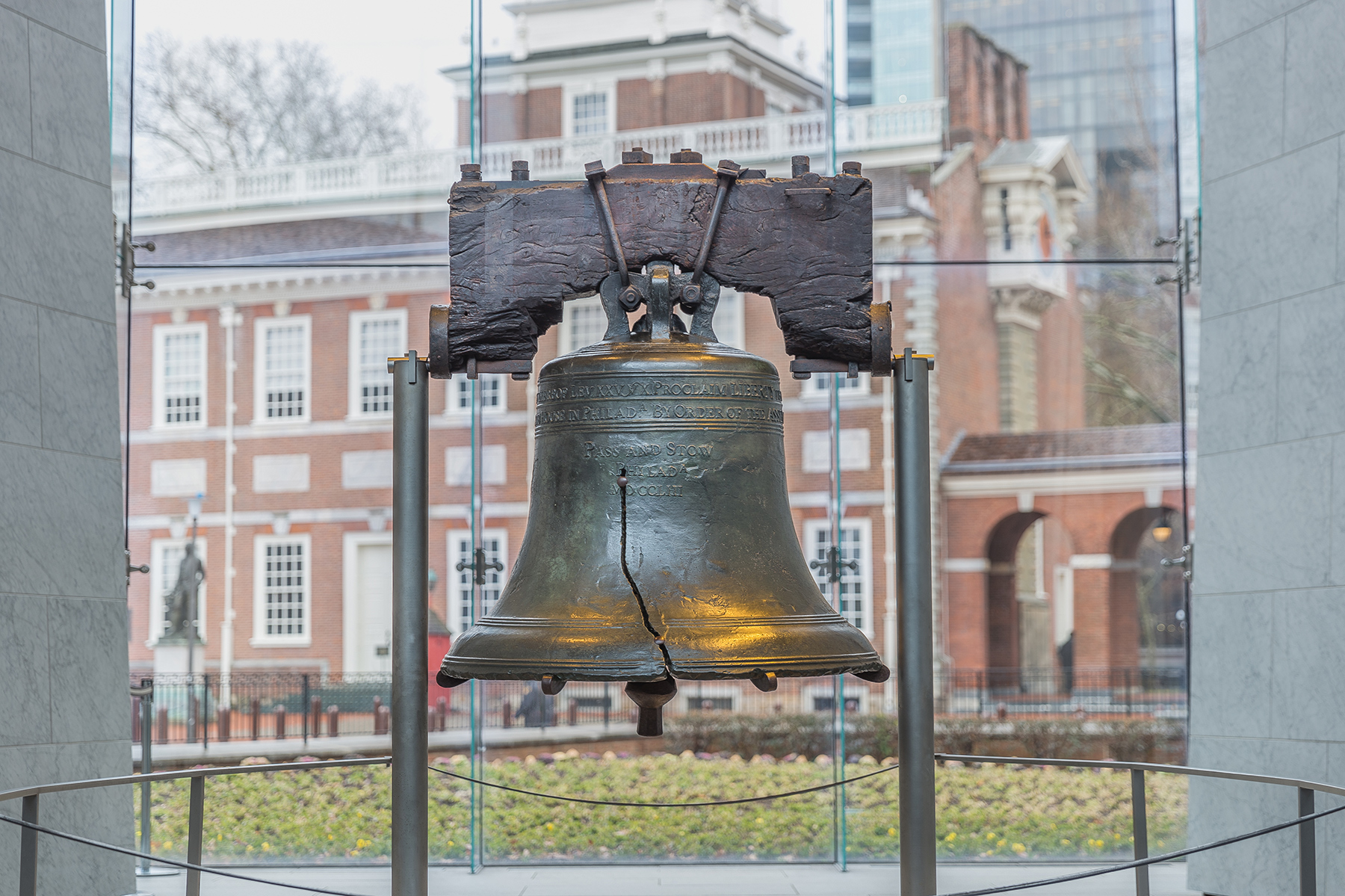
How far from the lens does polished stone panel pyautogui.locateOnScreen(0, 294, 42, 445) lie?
5043mm

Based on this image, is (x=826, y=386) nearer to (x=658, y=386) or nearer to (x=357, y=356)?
(x=357, y=356)

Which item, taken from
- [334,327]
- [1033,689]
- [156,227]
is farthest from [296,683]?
[1033,689]

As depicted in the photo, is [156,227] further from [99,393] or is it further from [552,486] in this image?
[552,486]

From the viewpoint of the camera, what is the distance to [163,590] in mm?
9227

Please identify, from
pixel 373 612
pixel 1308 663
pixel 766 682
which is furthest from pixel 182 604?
pixel 766 682

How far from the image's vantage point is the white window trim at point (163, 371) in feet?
32.3

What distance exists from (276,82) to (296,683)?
3.96 meters

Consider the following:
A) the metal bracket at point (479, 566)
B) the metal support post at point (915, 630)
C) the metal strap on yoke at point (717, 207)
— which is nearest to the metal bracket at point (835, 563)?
the metal bracket at point (479, 566)

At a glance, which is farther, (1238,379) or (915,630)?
(1238,379)

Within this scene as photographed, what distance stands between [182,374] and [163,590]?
60.0 inches

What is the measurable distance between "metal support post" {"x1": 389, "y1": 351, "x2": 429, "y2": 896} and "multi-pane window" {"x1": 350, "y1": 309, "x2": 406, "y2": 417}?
251 inches

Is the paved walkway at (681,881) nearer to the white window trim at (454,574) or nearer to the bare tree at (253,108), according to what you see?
the white window trim at (454,574)

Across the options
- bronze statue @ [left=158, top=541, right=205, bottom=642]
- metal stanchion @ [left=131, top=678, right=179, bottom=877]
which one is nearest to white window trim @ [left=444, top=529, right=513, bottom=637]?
bronze statue @ [left=158, top=541, right=205, bottom=642]

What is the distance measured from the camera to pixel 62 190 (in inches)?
211
